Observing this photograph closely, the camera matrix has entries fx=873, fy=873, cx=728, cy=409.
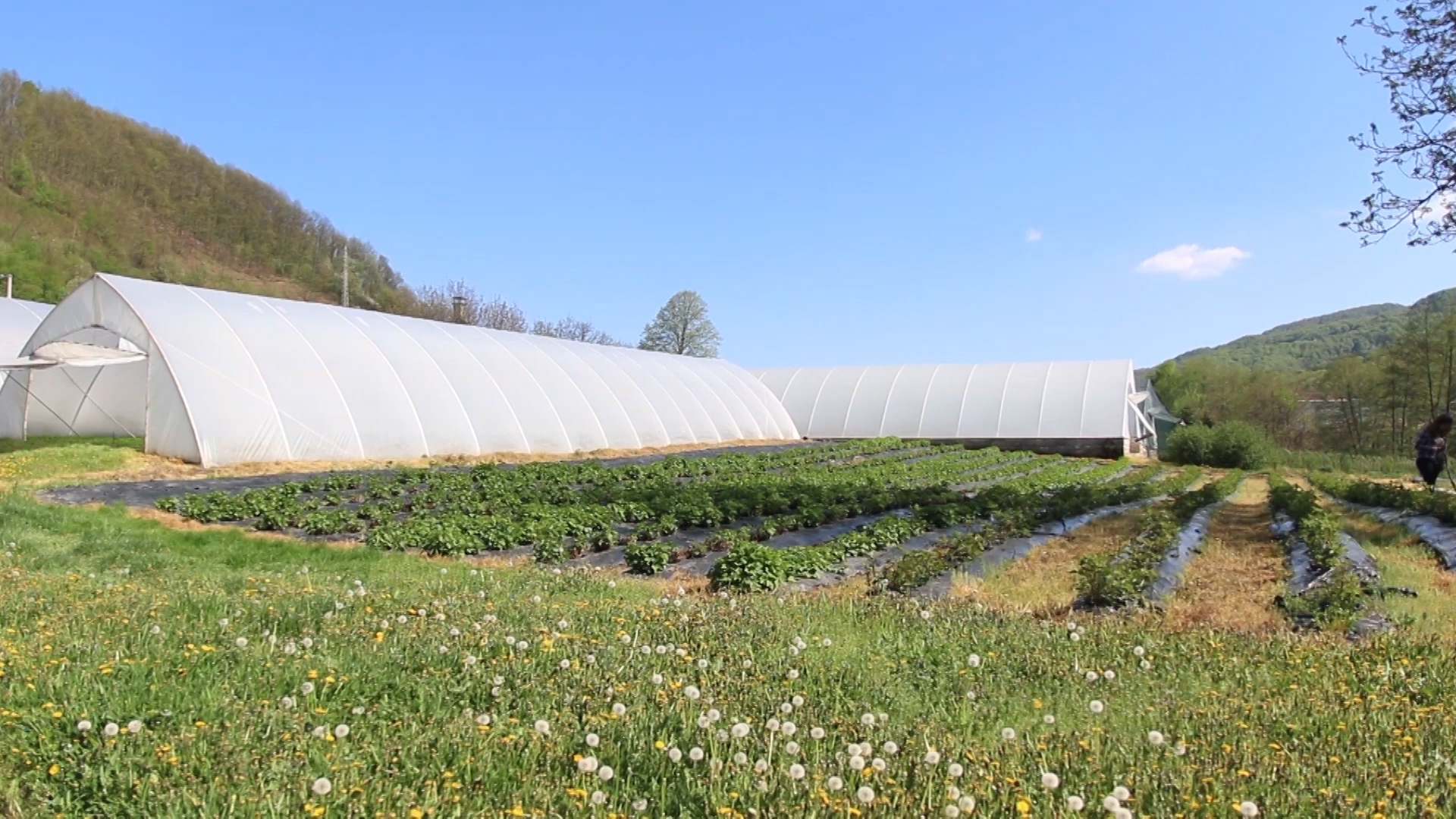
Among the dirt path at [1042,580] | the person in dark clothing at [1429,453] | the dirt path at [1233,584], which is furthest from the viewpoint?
the person in dark clothing at [1429,453]

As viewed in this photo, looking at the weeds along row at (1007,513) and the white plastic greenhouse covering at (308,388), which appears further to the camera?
the white plastic greenhouse covering at (308,388)

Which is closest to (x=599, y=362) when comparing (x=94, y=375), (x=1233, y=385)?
(x=94, y=375)

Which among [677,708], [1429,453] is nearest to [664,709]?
[677,708]

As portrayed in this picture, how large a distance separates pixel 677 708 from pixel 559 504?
11224 mm

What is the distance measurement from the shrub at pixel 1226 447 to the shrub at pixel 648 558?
3662cm

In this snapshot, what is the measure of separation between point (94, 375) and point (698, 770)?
83.7 feet

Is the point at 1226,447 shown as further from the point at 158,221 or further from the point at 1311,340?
the point at 1311,340

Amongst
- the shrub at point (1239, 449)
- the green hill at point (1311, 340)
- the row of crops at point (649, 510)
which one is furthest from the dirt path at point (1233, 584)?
the green hill at point (1311, 340)

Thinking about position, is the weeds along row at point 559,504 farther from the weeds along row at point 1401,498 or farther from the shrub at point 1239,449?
the shrub at point 1239,449

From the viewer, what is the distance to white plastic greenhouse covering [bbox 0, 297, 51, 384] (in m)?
25.3

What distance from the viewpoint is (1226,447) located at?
39.1m

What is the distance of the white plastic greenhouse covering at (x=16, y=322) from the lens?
2534 centimetres

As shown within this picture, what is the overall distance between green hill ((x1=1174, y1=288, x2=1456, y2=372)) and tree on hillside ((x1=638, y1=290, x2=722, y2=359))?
231ft

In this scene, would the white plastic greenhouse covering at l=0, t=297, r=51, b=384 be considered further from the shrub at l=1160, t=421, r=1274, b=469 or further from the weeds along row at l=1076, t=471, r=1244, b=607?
the shrub at l=1160, t=421, r=1274, b=469
